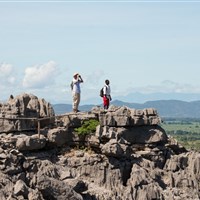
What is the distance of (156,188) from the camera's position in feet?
94.6

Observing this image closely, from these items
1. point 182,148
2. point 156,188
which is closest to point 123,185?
point 156,188

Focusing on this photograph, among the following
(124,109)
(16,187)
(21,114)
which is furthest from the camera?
(124,109)

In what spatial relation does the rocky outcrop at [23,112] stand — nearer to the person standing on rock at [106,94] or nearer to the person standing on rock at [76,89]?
the person standing on rock at [76,89]

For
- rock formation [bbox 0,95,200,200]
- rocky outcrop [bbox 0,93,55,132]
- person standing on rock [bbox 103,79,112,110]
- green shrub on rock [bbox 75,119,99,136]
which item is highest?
person standing on rock [bbox 103,79,112,110]

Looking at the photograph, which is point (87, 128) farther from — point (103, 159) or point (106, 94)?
point (106, 94)

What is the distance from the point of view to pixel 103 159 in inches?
1154

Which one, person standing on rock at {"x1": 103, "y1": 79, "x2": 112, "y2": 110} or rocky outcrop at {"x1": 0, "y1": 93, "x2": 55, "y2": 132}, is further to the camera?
person standing on rock at {"x1": 103, "y1": 79, "x2": 112, "y2": 110}

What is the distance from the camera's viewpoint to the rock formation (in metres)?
26.1

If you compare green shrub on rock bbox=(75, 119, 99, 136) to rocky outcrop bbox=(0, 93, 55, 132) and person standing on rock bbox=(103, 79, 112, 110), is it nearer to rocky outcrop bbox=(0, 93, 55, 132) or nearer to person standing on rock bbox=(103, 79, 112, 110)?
rocky outcrop bbox=(0, 93, 55, 132)

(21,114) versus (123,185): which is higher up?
(21,114)

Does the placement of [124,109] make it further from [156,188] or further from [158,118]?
[156,188]

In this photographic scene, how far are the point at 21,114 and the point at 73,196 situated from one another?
5.95 m

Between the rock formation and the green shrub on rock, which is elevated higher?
the green shrub on rock

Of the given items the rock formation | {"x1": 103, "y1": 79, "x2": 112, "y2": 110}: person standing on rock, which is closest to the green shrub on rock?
the rock formation
